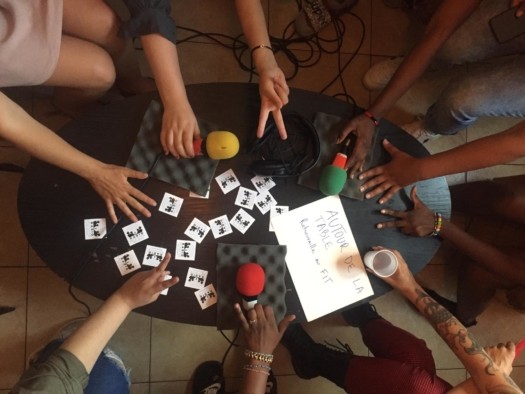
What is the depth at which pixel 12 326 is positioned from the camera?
5.43ft

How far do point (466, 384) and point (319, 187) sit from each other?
734mm

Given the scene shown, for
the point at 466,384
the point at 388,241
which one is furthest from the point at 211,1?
the point at 466,384

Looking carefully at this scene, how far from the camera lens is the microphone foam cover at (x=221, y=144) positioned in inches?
45.3

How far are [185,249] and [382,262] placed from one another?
0.56 m

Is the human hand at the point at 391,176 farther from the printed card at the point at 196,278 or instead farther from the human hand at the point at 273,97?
the printed card at the point at 196,278

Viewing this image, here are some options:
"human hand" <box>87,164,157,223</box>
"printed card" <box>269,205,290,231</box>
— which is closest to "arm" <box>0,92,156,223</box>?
"human hand" <box>87,164,157,223</box>

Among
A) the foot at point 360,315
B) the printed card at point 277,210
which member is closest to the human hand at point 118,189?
the printed card at point 277,210

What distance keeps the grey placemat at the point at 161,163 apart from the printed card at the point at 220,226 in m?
0.08

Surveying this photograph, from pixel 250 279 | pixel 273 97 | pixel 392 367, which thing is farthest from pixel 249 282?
pixel 392 367

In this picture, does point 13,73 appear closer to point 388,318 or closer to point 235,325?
point 235,325

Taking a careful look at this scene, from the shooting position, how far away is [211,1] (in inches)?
72.5


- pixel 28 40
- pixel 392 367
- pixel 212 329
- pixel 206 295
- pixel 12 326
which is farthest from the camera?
pixel 212 329

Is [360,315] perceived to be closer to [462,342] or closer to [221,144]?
[462,342]

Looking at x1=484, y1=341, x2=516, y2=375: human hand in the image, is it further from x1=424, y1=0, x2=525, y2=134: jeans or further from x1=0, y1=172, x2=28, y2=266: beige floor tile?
x1=0, y1=172, x2=28, y2=266: beige floor tile
